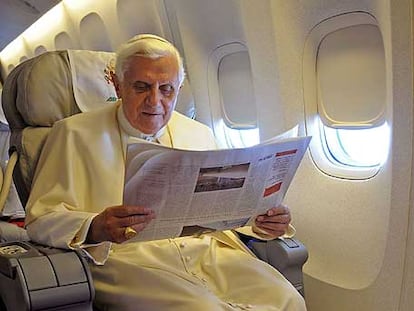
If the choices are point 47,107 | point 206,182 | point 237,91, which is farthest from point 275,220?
point 237,91

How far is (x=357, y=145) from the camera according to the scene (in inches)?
99.1

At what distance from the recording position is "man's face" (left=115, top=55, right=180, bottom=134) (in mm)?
1859

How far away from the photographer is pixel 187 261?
74.9 inches

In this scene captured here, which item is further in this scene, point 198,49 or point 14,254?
point 198,49

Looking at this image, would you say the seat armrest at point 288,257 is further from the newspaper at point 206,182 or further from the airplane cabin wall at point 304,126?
the airplane cabin wall at point 304,126

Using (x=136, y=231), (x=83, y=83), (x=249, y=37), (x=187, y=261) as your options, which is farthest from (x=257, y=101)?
(x=136, y=231)

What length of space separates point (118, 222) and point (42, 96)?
810mm

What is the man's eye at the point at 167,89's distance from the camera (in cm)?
190

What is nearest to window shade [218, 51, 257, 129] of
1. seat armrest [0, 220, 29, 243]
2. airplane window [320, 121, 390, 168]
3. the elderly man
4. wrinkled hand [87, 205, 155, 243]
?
airplane window [320, 121, 390, 168]

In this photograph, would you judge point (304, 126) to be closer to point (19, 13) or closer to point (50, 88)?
point (50, 88)

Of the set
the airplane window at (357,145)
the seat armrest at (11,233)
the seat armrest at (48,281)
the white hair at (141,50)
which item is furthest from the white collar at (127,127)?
the seat armrest at (11,233)

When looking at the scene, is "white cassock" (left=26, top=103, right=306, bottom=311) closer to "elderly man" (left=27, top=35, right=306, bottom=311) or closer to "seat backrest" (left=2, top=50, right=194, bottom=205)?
"elderly man" (left=27, top=35, right=306, bottom=311)

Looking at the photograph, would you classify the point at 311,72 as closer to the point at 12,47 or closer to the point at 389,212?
the point at 389,212

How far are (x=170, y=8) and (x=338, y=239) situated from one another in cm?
165
